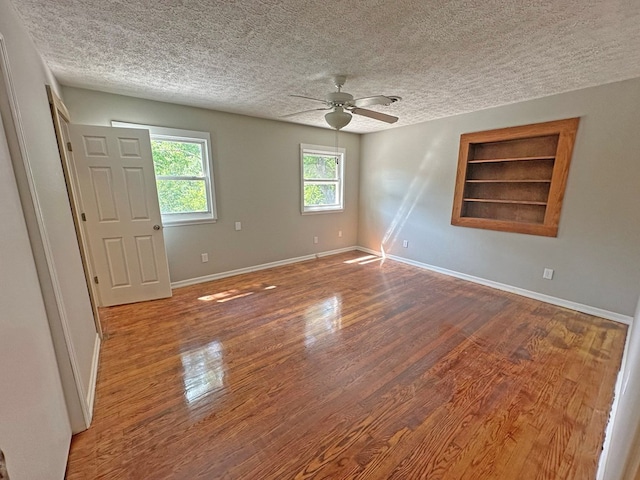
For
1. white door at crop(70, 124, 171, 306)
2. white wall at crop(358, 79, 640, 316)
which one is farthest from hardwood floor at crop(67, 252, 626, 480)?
white wall at crop(358, 79, 640, 316)

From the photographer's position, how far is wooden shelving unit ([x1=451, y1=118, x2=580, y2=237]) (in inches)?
116

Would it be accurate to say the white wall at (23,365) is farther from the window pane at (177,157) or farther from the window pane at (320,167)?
the window pane at (320,167)

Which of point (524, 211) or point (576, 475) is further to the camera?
point (524, 211)

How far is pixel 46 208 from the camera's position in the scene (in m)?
1.47

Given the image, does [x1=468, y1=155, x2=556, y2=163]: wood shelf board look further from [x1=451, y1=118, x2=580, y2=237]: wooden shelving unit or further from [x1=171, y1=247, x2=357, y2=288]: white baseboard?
[x1=171, y1=247, x2=357, y2=288]: white baseboard

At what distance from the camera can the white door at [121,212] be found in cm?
267

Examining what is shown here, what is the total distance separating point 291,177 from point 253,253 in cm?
140

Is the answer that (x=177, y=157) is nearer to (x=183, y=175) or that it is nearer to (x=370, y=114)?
(x=183, y=175)

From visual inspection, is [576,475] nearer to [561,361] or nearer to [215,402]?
[561,361]

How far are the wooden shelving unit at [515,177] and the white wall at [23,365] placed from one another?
14.1 feet

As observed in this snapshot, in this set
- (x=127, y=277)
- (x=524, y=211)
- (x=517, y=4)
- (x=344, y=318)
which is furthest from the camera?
(x=524, y=211)

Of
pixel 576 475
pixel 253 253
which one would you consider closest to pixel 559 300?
pixel 576 475

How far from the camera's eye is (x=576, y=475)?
128cm

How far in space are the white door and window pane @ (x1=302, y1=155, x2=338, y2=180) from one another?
7.95 ft
